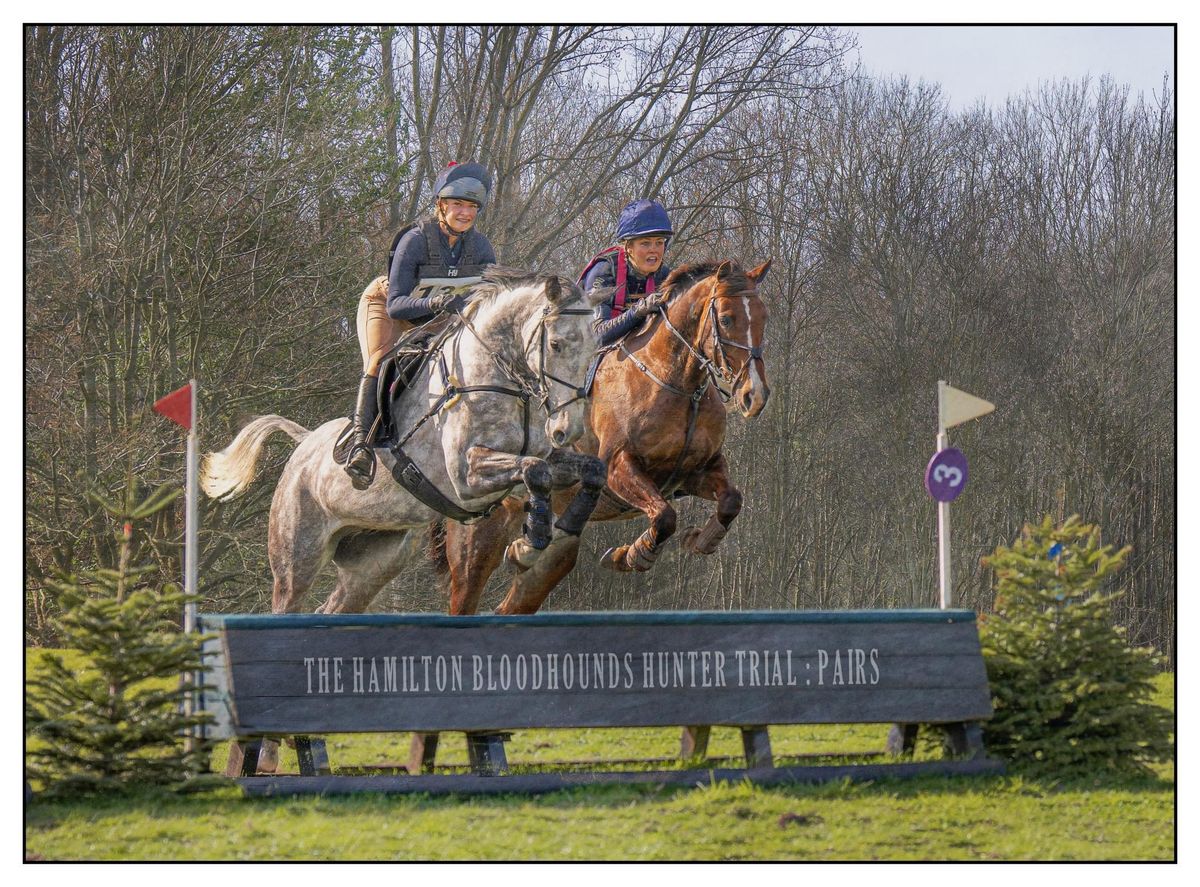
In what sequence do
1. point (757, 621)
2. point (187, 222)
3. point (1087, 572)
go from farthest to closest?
point (187, 222)
point (1087, 572)
point (757, 621)

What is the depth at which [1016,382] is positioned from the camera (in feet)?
62.8

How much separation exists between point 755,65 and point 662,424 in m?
10.3

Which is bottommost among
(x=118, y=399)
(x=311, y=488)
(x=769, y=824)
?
(x=769, y=824)

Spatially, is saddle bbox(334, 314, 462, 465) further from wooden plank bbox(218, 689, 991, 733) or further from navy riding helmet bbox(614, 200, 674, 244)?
wooden plank bbox(218, 689, 991, 733)

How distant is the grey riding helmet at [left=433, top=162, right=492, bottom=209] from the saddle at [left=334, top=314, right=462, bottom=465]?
566 mm

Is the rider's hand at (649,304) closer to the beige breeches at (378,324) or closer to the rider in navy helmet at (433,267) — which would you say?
the rider in navy helmet at (433,267)

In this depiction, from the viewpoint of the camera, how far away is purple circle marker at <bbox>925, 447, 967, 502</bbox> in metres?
7.09

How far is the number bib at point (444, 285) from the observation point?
725 centimetres

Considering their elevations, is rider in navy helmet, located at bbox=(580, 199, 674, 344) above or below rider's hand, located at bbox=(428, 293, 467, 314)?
above

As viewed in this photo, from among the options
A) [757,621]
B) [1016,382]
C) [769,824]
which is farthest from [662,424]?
[1016,382]

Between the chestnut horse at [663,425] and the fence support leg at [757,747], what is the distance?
0.98 metres

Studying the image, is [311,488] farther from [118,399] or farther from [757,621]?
[118,399]

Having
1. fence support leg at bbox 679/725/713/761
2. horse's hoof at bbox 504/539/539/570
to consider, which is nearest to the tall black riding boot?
horse's hoof at bbox 504/539/539/570

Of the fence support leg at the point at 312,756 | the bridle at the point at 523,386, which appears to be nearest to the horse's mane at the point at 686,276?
the bridle at the point at 523,386
